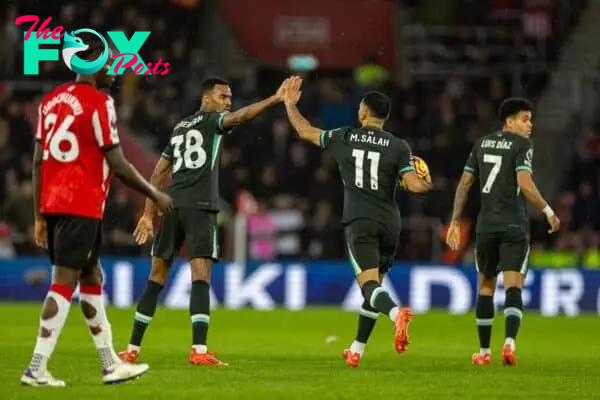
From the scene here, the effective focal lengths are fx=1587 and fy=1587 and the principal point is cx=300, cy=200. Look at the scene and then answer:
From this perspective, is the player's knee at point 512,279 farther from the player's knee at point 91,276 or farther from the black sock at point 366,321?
the player's knee at point 91,276

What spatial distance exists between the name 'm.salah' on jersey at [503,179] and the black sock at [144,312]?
289cm

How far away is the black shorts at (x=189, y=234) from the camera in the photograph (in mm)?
12992

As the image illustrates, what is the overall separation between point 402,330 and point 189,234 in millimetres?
2235

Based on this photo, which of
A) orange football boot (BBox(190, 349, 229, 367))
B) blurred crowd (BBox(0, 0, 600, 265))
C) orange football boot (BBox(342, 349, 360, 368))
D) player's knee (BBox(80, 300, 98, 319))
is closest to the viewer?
player's knee (BBox(80, 300, 98, 319))

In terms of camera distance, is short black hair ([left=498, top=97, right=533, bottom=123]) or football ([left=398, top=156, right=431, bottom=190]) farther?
short black hair ([left=498, top=97, right=533, bottom=123])

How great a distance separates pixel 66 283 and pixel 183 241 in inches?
118

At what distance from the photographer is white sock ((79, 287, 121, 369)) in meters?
10.7

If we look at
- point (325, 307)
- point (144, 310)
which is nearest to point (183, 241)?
point (144, 310)

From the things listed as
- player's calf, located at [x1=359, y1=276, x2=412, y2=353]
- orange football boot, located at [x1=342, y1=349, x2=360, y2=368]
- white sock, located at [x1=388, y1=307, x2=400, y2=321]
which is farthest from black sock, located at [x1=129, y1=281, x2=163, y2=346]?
white sock, located at [x1=388, y1=307, x2=400, y2=321]

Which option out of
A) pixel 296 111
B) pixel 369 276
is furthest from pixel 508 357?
pixel 296 111

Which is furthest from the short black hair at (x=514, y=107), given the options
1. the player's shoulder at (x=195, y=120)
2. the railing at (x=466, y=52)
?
the railing at (x=466, y=52)

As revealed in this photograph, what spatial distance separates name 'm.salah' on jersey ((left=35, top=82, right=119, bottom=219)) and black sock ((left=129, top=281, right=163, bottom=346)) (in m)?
2.78

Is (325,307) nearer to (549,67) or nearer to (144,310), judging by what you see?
(549,67)

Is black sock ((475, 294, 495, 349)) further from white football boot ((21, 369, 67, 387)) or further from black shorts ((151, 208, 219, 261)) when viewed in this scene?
white football boot ((21, 369, 67, 387))
